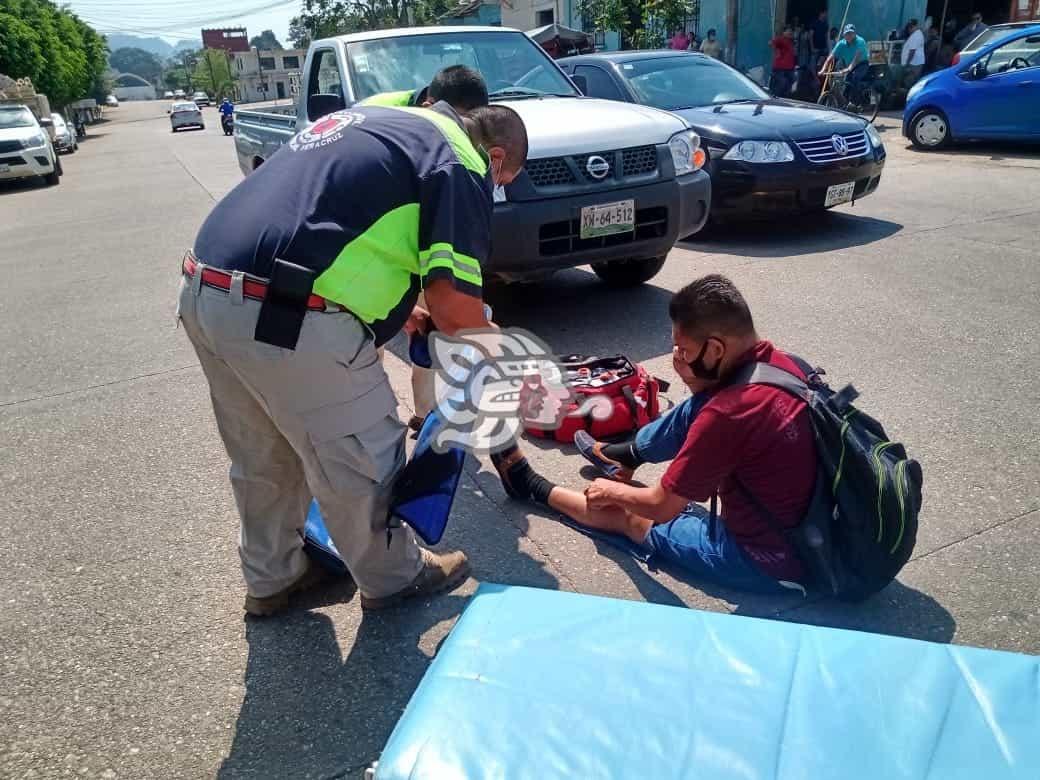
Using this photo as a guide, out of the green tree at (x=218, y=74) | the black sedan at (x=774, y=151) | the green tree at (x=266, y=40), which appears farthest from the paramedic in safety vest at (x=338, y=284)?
the green tree at (x=266, y=40)

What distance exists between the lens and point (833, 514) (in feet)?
8.02

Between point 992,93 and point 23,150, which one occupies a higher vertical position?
point 992,93

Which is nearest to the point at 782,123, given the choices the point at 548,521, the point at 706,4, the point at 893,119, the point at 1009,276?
the point at 1009,276

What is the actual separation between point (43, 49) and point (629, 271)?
37.8 metres

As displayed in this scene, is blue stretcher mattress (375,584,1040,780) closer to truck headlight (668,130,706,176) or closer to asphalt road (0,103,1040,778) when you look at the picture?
asphalt road (0,103,1040,778)

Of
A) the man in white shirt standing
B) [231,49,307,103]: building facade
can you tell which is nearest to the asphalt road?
the man in white shirt standing

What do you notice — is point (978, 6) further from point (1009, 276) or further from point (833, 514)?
point (833, 514)

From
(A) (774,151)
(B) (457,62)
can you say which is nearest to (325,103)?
(B) (457,62)

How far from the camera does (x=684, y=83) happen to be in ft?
26.5

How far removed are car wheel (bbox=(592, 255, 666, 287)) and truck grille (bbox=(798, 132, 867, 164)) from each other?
1988mm

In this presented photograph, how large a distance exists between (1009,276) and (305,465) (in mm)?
5447

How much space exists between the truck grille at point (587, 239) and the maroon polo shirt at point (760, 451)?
249 centimetres

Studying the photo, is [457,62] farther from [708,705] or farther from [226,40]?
[226,40]

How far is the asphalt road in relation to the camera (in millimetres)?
2346
